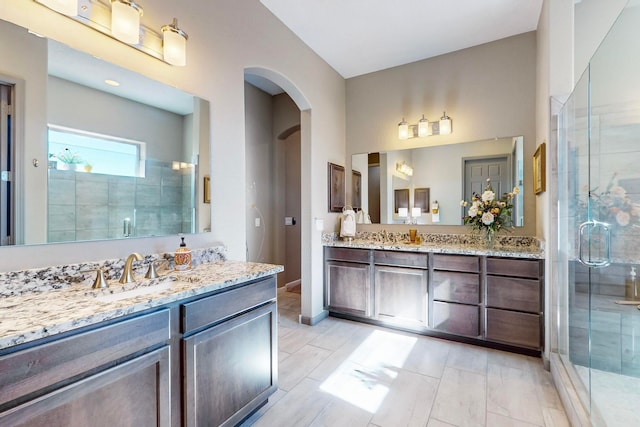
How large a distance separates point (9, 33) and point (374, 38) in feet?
9.22

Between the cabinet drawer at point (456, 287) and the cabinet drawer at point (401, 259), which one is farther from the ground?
the cabinet drawer at point (401, 259)

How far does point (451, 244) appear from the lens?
10.6ft

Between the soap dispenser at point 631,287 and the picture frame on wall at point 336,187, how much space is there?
2543mm

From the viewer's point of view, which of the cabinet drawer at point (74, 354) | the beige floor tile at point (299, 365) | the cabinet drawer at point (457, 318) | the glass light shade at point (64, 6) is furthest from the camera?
the cabinet drawer at point (457, 318)

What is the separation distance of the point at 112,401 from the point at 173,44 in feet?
5.90

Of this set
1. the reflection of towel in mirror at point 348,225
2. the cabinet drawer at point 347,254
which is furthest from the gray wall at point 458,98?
the cabinet drawer at point 347,254

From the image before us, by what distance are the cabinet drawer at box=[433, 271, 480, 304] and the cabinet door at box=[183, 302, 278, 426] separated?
1.75m

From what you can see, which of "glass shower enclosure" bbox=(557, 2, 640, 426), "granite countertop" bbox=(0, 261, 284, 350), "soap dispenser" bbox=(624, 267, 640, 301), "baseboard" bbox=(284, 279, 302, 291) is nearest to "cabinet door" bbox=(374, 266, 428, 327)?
"glass shower enclosure" bbox=(557, 2, 640, 426)

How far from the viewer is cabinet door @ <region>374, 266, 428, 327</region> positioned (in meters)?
2.90

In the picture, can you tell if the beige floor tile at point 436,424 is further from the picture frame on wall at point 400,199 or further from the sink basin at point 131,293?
the picture frame on wall at point 400,199

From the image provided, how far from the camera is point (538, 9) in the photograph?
102 inches

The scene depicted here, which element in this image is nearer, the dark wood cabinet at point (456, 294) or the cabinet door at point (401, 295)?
the dark wood cabinet at point (456, 294)

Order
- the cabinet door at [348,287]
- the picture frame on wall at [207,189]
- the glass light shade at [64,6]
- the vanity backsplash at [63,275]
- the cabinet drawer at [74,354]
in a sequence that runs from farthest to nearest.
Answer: the cabinet door at [348,287] → the picture frame on wall at [207,189] → the glass light shade at [64,6] → the vanity backsplash at [63,275] → the cabinet drawer at [74,354]

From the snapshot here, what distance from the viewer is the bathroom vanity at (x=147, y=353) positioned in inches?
34.5
